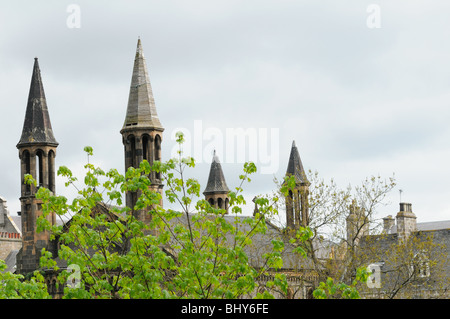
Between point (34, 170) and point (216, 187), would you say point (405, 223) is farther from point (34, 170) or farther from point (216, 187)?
point (34, 170)

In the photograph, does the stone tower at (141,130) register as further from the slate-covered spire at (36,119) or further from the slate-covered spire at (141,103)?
the slate-covered spire at (36,119)

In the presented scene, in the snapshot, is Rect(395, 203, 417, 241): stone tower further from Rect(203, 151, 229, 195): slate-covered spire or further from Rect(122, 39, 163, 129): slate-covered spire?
Rect(122, 39, 163, 129): slate-covered spire

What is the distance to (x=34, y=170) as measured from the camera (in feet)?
158

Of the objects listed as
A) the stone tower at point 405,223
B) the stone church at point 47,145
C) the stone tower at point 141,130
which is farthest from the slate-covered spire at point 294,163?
the stone tower at point 141,130

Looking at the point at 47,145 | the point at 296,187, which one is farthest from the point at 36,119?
the point at 296,187

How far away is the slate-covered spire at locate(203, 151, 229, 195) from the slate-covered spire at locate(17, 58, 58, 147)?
20259 millimetres

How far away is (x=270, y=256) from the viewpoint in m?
22.0

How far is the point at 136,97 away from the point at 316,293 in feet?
95.3

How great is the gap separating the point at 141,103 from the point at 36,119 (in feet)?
20.4

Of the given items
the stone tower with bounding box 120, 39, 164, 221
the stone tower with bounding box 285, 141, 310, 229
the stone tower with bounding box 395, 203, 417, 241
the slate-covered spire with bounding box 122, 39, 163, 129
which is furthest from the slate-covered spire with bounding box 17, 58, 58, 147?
the stone tower with bounding box 395, 203, 417, 241

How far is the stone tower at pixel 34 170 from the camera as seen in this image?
4812 cm

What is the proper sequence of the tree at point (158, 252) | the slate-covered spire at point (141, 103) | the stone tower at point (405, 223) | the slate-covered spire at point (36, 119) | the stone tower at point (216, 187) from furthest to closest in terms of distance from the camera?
the stone tower at point (216, 187)
the stone tower at point (405, 223)
the slate-covered spire at point (36, 119)
the slate-covered spire at point (141, 103)
the tree at point (158, 252)
